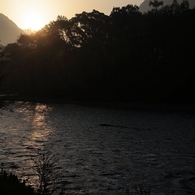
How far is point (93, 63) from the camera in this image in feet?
392

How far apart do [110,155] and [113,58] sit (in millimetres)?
86588

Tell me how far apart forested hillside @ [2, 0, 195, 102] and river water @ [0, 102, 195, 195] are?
51.7m

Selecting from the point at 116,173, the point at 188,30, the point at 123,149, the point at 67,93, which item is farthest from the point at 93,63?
the point at 116,173

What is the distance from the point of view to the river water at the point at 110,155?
2152 centimetres

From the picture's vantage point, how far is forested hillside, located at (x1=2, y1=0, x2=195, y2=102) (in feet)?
346

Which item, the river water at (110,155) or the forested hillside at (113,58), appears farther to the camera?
the forested hillside at (113,58)

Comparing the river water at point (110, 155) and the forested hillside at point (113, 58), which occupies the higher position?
the forested hillside at point (113, 58)

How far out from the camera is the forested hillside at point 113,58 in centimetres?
10538

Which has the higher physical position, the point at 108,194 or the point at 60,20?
the point at 60,20

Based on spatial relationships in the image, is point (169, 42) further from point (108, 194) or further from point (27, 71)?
point (108, 194)

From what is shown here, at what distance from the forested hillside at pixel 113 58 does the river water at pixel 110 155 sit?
51655 millimetres

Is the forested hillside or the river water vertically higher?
the forested hillside

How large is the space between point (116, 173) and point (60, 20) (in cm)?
11783

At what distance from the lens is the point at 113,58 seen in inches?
4500
